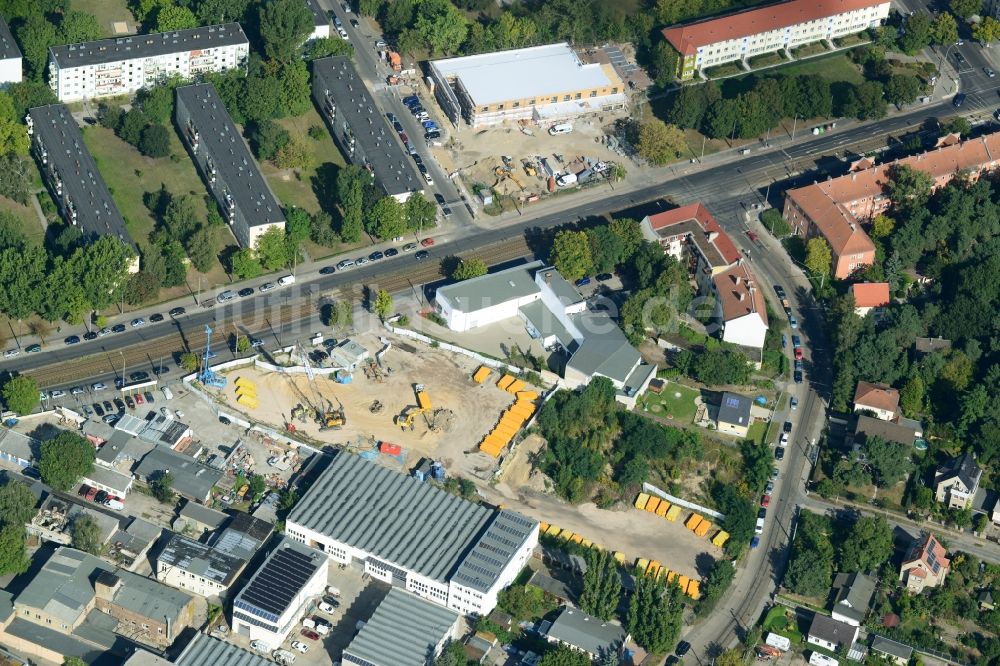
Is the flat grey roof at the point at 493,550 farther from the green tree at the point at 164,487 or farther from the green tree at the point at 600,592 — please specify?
the green tree at the point at 164,487

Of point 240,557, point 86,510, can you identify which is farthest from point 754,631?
point 86,510

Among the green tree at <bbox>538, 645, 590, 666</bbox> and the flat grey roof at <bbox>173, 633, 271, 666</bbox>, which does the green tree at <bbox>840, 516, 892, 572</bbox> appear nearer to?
the green tree at <bbox>538, 645, 590, 666</bbox>

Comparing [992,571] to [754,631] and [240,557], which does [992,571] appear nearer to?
[754,631]

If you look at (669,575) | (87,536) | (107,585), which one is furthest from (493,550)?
(87,536)

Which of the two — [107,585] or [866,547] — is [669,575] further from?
[107,585]

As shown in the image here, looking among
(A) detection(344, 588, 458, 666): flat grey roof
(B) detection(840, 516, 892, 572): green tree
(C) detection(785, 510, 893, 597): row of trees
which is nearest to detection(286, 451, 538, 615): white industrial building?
(A) detection(344, 588, 458, 666): flat grey roof
